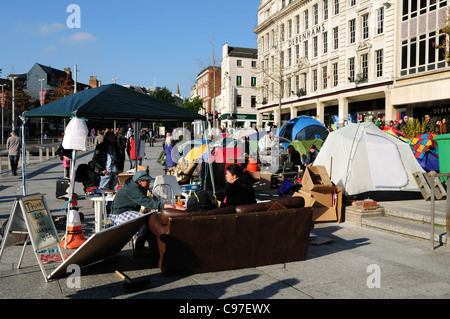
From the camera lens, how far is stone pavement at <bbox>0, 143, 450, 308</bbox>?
16.0ft

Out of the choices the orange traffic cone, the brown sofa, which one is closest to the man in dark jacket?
→ the orange traffic cone

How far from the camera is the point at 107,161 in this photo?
976 cm

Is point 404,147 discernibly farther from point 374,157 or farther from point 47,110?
point 47,110

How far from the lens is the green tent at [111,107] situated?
25.5 feet

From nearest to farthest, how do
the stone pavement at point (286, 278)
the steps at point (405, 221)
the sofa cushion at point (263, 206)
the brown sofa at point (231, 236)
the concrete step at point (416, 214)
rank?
the stone pavement at point (286, 278) < the brown sofa at point (231, 236) < the sofa cushion at point (263, 206) < the steps at point (405, 221) < the concrete step at point (416, 214)

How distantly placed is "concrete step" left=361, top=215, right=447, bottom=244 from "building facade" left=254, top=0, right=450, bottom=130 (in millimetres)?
18612

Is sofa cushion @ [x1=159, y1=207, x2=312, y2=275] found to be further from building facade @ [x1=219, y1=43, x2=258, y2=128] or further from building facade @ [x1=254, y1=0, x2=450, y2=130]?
building facade @ [x1=219, y1=43, x2=258, y2=128]

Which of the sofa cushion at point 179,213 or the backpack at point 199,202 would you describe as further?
the backpack at point 199,202

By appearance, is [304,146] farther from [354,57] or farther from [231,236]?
[354,57]

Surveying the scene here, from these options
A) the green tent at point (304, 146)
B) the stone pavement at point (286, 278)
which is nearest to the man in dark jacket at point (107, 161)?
the stone pavement at point (286, 278)

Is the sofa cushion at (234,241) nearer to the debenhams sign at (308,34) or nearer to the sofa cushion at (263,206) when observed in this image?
the sofa cushion at (263,206)

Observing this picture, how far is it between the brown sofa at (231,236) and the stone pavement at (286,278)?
15 centimetres

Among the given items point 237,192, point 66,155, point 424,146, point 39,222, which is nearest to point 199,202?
point 237,192
